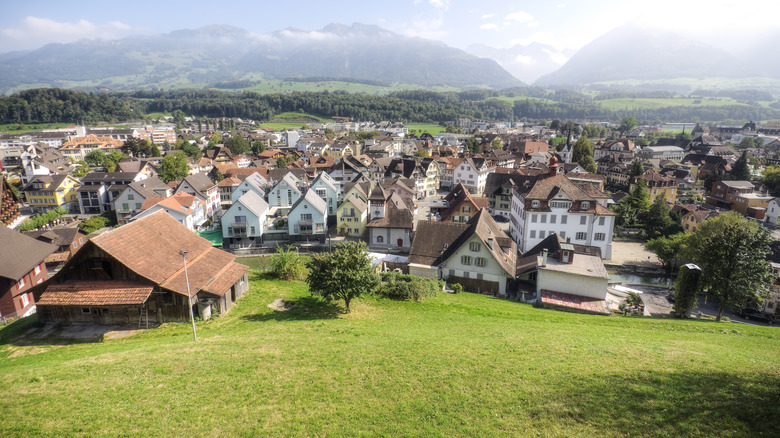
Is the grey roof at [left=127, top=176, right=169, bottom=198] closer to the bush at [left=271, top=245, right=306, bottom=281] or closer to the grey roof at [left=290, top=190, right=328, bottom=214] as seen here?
the grey roof at [left=290, top=190, right=328, bottom=214]

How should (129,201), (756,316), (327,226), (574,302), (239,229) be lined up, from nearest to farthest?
1. (574,302)
2. (756,316)
3. (239,229)
4. (327,226)
5. (129,201)

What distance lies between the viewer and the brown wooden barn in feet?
70.8

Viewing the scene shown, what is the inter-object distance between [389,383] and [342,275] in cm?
998

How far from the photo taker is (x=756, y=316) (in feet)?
109

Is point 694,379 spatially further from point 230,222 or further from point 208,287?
point 230,222

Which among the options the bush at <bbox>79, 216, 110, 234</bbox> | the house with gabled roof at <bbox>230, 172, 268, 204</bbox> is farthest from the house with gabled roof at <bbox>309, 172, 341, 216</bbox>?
the bush at <bbox>79, 216, 110, 234</bbox>

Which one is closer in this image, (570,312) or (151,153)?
(570,312)

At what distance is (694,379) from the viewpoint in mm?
12992

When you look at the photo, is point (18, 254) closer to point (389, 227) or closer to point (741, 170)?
point (389, 227)

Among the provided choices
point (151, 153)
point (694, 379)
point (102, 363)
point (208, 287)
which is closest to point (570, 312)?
point (694, 379)

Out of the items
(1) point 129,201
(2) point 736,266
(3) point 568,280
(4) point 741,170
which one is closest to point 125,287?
(3) point 568,280

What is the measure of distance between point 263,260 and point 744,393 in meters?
45.8

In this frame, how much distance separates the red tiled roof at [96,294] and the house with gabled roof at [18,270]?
935 centimetres

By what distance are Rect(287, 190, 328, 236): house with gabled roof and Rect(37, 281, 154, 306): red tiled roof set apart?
2945 cm
